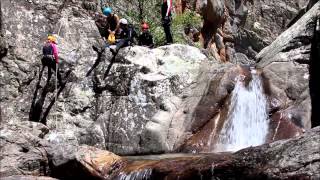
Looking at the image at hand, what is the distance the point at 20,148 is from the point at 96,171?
201 centimetres

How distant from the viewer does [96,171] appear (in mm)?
12594

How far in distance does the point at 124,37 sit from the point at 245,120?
16.5 feet

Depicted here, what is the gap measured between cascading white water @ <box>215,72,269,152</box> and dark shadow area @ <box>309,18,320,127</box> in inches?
52.6

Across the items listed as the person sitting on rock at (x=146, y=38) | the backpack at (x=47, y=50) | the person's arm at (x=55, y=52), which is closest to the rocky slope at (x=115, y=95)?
the person's arm at (x=55, y=52)

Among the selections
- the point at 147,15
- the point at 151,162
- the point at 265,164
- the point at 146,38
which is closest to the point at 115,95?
the point at 146,38

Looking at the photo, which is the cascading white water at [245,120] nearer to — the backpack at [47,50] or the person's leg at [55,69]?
the person's leg at [55,69]

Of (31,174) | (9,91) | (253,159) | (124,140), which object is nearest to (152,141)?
(124,140)

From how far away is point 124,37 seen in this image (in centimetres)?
1747

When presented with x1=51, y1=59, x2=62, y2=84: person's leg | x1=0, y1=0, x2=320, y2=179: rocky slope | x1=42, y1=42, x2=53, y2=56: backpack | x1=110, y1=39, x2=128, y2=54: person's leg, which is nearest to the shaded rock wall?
x1=0, y1=0, x2=320, y2=179: rocky slope

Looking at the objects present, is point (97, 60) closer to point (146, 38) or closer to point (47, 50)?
point (47, 50)

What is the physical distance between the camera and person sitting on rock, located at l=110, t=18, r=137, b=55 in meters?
17.0

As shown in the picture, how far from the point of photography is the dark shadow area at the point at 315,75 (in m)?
14.7

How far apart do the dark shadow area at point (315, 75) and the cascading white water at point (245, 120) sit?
4.39 ft

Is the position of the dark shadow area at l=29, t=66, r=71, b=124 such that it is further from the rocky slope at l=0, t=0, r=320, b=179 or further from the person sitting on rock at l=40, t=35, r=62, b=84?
the person sitting on rock at l=40, t=35, r=62, b=84
